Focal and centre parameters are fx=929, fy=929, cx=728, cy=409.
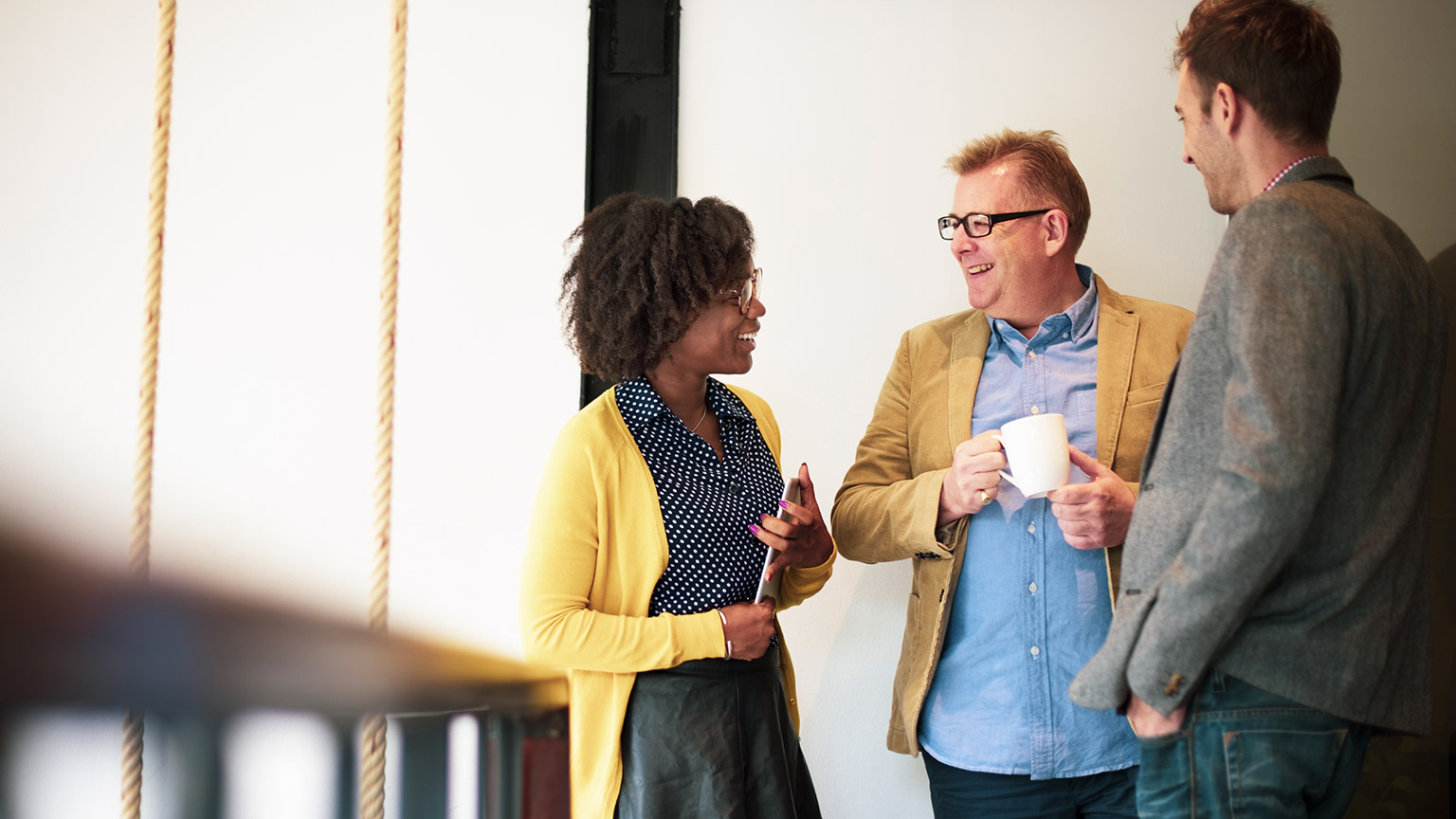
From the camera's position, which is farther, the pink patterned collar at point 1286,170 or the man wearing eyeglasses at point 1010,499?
the man wearing eyeglasses at point 1010,499

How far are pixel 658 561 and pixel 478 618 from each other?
32.0 inches

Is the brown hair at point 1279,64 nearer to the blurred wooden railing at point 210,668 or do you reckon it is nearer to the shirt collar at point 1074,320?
the shirt collar at point 1074,320

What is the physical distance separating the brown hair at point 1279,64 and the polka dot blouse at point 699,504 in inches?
33.3

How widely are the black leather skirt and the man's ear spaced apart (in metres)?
0.90

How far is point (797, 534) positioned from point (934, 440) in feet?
1.25

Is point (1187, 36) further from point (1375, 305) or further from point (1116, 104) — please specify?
point (1116, 104)

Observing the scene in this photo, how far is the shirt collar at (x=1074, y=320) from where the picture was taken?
5.36 feet

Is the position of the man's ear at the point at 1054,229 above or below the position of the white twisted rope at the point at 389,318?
above

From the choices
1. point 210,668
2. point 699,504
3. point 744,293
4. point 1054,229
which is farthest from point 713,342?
point 210,668

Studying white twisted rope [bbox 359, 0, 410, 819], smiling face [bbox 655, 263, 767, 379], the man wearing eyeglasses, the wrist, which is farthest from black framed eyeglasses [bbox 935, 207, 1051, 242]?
white twisted rope [bbox 359, 0, 410, 819]

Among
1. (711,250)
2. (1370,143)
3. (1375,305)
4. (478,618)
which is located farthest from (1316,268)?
(478,618)

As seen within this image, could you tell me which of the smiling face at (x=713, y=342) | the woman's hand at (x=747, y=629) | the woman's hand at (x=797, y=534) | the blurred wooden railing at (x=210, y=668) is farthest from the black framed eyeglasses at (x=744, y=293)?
the blurred wooden railing at (x=210, y=668)

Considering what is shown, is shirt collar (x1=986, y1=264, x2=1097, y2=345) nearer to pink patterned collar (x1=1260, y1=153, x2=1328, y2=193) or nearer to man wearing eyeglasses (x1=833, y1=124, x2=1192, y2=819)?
man wearing eyeglasses (x1=833, y1=124, x2=1192, y2=819)

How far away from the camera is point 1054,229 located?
168 centimetres
